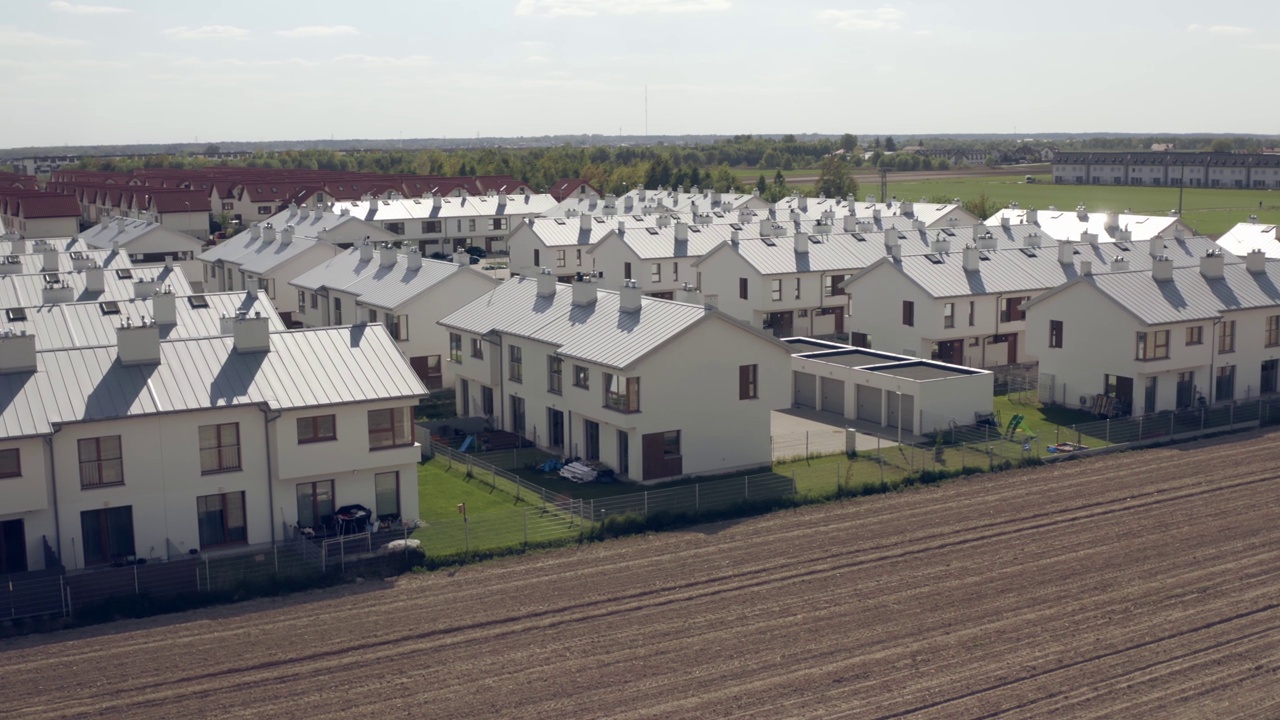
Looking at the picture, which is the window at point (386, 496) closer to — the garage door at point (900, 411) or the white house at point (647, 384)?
the white house at point (647, 384)

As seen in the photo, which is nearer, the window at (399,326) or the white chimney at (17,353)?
the white chimney at (17,353)

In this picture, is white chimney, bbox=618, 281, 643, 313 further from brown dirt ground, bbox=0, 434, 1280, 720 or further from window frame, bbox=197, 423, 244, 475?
window frame, bbox=197, 423, 244, 475

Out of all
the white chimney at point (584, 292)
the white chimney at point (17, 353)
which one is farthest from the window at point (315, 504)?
the white chimney at point (584, 292)

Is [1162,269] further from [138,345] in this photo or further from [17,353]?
[17,353]

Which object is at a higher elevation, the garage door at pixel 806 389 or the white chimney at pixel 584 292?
the white chimney at pixel 584 292

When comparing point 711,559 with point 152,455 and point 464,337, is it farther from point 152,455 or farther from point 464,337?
point 464,337

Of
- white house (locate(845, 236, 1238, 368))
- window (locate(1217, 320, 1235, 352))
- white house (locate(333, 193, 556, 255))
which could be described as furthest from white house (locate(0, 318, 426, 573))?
white house (locate(333, 193, 556, 255))

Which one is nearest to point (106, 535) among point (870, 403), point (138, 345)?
point (138, 345)
